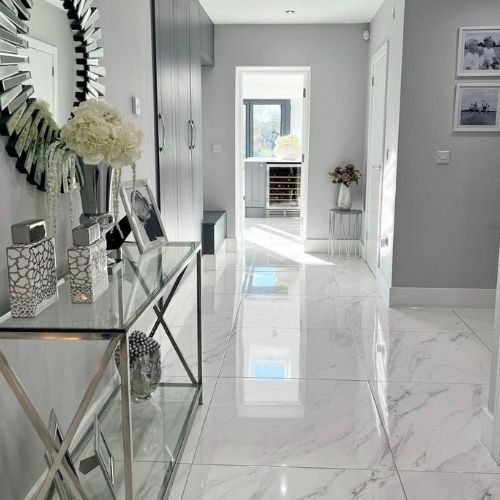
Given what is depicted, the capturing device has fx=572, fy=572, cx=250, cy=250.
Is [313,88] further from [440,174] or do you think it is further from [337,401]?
[337,401]

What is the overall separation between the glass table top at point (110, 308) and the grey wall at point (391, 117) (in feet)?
9.00

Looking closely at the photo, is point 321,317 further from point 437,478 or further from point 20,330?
point 20,330

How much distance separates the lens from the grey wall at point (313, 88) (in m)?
6.32

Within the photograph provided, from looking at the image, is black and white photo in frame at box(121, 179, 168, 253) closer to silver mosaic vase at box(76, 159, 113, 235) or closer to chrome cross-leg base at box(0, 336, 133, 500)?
silver mosaic vase at box(76, 159, 113, 235)

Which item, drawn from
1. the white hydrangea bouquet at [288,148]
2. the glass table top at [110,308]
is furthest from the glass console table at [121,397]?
the white hydrangea bouquet at [288,148]

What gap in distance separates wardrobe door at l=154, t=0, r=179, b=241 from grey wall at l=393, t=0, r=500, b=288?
1742mm

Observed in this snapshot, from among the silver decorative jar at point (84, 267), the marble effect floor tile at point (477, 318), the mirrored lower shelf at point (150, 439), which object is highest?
the silver decorative jar at point (84, 267)

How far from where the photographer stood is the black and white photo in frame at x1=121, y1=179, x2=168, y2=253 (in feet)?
7.89

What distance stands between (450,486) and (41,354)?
158 centimetres

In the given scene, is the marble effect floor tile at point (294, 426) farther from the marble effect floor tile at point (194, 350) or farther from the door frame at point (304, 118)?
the door frame at point (304, 118)

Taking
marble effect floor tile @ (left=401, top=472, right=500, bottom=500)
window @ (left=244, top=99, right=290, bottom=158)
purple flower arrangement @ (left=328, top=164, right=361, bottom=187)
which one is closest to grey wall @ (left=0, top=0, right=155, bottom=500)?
marble effect floor tile @ (left=401, top=472, right=500, bottom=500)

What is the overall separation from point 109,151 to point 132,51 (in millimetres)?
1521

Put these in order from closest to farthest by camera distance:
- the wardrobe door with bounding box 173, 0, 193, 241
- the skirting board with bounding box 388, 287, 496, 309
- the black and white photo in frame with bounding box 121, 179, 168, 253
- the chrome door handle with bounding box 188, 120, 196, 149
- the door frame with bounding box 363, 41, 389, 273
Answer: the black and white photo in frame with bounding box 121, 179, 168, 253 < the wardrobe door with bounding box 173, 0, 193, 241 < the skirting board with bounding box 388, 287, 496, 309 < the chrome door handle with bounding box 188, 120, 196, 149 < the door frame with bounding box 363, 41, 389, 273

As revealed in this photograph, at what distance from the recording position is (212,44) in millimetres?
6242
